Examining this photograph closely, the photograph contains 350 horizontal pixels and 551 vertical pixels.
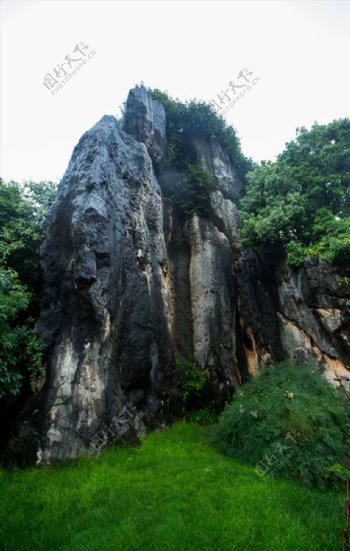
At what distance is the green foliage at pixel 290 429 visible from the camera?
6898mm

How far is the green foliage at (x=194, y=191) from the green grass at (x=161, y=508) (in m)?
10.7

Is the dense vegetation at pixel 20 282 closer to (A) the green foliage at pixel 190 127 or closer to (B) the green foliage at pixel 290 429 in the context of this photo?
(B) the green foliage at pixel 290 429

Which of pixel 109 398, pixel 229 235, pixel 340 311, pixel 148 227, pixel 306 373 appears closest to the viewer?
pixel 109 398

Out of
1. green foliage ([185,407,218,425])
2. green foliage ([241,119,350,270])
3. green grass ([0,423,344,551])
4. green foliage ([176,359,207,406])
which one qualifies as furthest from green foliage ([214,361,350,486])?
green foliage ([241,119,350,270])

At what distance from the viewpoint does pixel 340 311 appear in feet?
40.0

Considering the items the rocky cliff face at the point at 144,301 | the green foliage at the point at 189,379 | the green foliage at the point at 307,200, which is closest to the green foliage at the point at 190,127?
the rocky cliff face at the point at 144,301

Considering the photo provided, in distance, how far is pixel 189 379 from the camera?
481 inches

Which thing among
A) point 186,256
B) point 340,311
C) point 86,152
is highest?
point 86,152

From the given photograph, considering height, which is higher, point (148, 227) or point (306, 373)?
point (148, 227)

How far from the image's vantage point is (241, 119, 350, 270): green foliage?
12812 mm

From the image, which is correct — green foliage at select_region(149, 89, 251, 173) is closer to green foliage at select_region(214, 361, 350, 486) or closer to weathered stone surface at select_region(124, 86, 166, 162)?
weathered stone surface at select_region(124, 86, 166, 162)

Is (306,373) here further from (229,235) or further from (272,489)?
(229,235)

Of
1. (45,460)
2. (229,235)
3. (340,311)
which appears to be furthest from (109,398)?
(229,235)

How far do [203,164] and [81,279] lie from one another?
1117 centimetres
